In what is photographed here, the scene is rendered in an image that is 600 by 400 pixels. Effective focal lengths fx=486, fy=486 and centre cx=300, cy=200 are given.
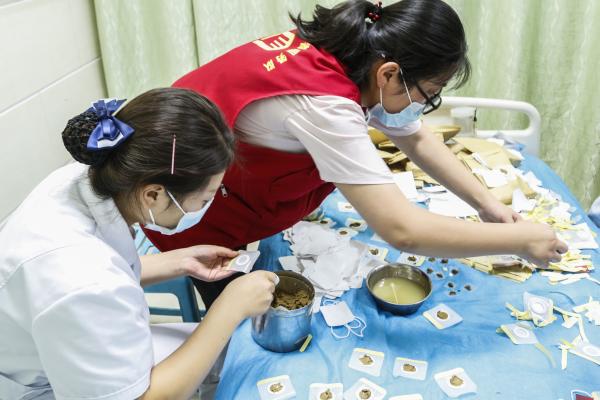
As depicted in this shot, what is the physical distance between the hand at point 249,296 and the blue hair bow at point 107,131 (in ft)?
1.39

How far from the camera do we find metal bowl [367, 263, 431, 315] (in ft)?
4.38

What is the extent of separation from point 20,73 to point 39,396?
1453 millimetres

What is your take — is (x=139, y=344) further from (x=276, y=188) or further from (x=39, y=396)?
(x=276, y=188)

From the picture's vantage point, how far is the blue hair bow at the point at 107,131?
909 millimetres

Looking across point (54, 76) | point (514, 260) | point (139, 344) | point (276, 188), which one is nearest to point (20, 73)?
point (54, 76)

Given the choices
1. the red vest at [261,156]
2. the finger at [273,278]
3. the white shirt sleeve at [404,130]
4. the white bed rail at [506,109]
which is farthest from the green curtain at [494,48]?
the finger at [273,278]

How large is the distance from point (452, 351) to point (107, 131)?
0.95m

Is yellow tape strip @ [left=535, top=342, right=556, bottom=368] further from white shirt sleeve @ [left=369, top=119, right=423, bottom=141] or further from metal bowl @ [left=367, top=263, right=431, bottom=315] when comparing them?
white shirt sleeve @ [left=369, top=119, right=423, bottom=141]

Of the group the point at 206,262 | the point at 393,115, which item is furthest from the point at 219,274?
the point at 393,115

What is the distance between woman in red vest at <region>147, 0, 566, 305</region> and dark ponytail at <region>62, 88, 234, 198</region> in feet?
0.78

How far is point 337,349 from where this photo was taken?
4.03ft

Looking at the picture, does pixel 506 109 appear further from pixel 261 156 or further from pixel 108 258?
pixel 108 258

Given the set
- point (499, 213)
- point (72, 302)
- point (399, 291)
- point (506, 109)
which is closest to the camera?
point (72, 302)

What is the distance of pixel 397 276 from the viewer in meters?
1.48
